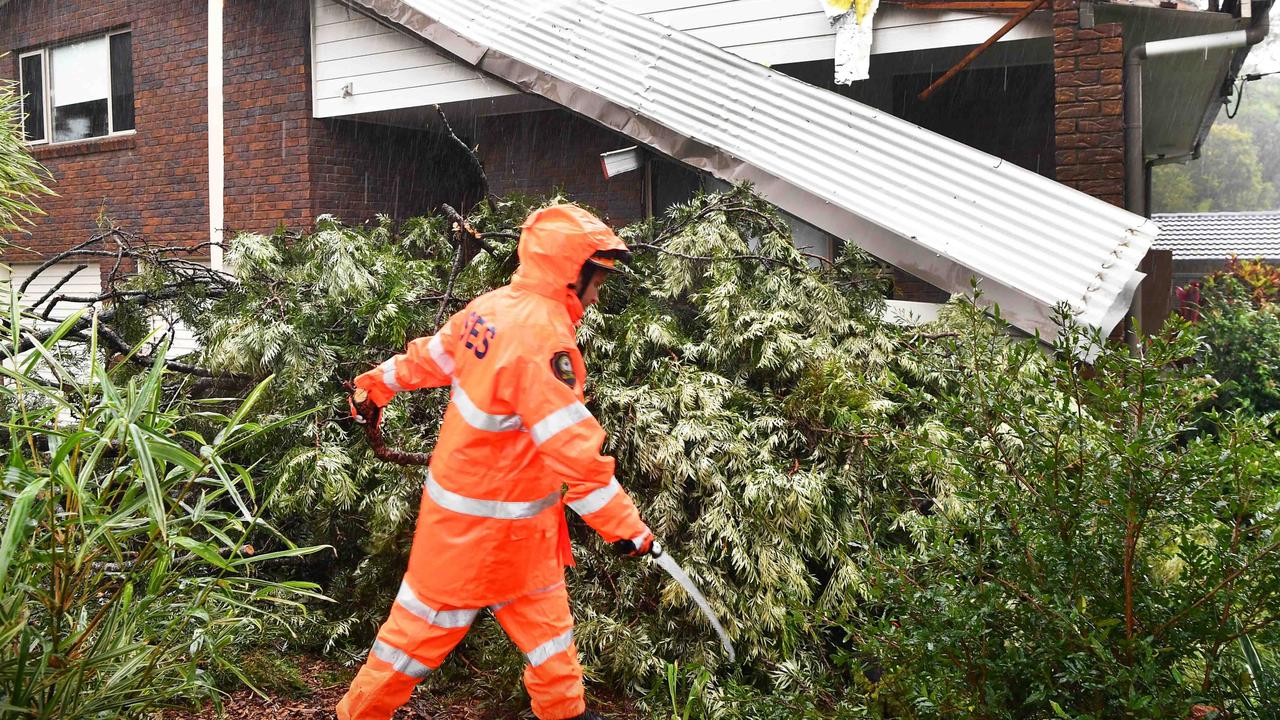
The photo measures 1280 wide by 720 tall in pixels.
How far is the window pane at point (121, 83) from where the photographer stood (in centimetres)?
1029

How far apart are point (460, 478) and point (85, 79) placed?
34.5 ft

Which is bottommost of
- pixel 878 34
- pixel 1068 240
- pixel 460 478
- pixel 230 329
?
pixel 460 478

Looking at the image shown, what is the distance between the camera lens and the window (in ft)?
34.0

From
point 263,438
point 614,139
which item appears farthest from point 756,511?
point 614,139

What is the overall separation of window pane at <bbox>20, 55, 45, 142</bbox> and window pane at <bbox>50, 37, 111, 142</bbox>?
240 mm

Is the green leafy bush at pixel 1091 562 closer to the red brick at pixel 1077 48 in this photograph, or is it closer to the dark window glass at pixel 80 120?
the red brick at pixel 1077 48

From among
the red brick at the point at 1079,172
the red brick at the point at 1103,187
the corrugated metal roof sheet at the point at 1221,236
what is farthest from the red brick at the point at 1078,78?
the corrugated metal roof sheet at the point at 1221,236

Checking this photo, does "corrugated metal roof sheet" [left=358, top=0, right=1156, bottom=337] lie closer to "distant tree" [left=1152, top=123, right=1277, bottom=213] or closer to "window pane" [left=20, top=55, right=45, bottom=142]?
"window pane" [left=20, top=55, right=45, bottom=142]

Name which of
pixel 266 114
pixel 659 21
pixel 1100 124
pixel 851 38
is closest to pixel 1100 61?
pixel 1100 124

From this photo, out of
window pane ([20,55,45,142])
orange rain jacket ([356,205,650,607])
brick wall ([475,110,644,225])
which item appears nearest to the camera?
orange rain jacket ([356,205,650,607])

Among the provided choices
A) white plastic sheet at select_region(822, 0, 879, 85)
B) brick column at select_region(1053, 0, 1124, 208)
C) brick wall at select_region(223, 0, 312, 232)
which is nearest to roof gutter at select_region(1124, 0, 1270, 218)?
brick column at select_region(1053, 0, 1124, 208)

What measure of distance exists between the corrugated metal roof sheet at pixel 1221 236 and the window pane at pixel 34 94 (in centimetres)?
2769

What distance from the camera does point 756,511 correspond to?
380 cm

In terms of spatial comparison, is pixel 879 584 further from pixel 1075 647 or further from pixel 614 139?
pixel 614 139
